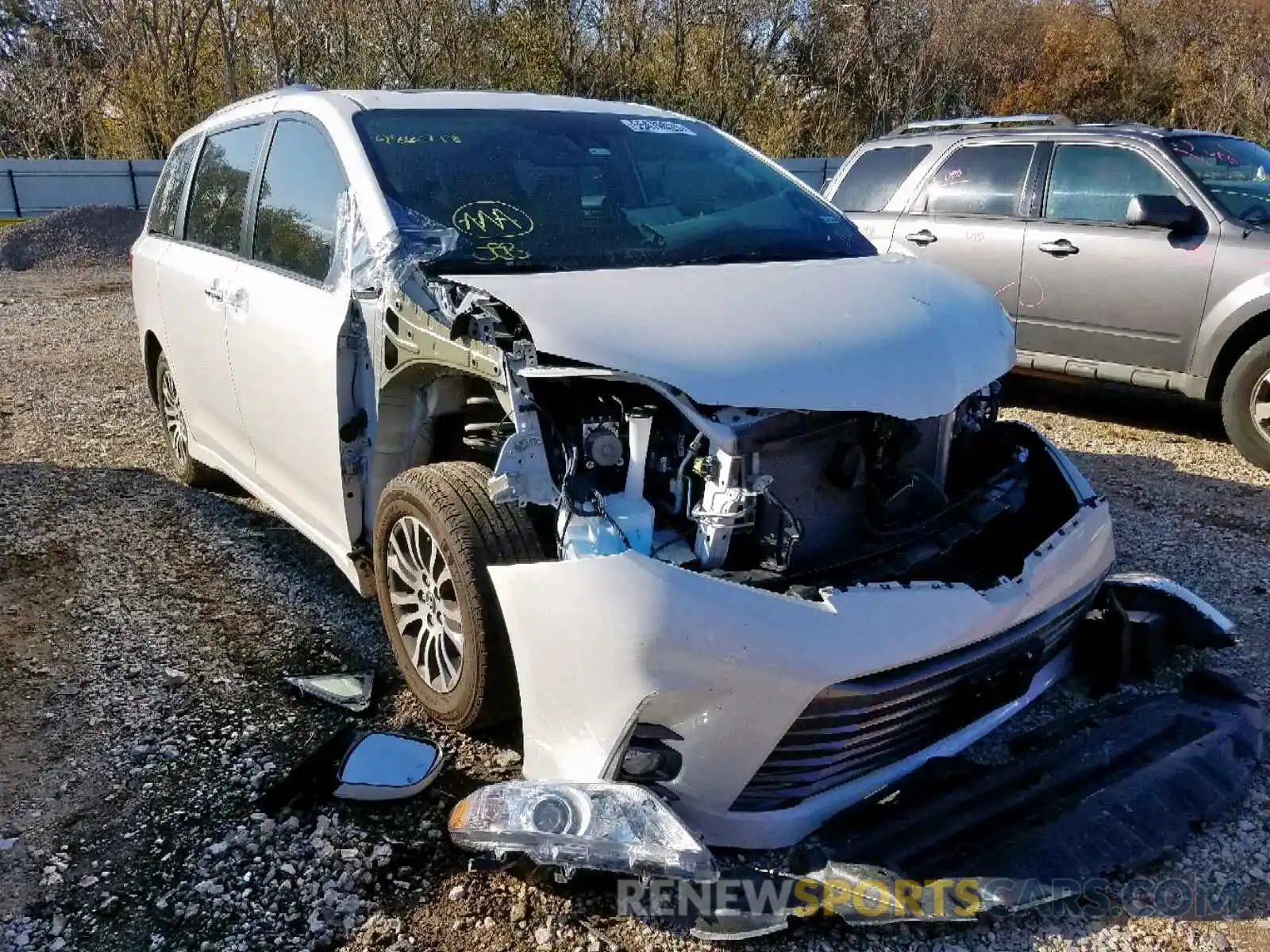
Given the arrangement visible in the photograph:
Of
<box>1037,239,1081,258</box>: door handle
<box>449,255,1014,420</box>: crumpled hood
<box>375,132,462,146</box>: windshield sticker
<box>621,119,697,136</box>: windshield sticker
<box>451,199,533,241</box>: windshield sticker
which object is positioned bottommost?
<box>1037,239,1081,258</box>: door handle

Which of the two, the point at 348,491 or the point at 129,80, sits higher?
the point at 129,80

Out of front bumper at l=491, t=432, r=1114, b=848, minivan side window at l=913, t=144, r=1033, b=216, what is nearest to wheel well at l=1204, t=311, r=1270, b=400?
minivan side window at l=913, t=144, r=1033, b=216

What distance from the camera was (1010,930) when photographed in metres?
2.31

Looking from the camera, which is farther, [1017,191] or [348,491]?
[1017,191]

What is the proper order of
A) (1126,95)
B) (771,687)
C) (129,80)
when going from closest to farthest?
(771,687)
(129,80)
(1126,95)

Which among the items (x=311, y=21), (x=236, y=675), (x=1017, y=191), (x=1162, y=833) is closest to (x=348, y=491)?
(x=236, y=675)

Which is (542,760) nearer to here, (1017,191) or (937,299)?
(937,299)

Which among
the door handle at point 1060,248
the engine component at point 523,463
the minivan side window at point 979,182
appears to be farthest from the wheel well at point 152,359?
the door handle at point 1060,248

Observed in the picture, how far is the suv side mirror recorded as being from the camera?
5.77m

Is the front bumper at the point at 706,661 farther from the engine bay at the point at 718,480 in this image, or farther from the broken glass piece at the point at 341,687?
the broken glass piece at the point at 341,687

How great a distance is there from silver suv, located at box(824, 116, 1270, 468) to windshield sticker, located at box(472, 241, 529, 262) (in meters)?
3.04

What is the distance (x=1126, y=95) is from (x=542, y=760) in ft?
112

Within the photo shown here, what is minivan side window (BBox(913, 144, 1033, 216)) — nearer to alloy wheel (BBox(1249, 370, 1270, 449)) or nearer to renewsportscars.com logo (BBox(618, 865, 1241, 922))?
alloy wheel (BBox(1249, 370, 1270, 449))

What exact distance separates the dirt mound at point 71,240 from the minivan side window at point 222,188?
44.2 feet
